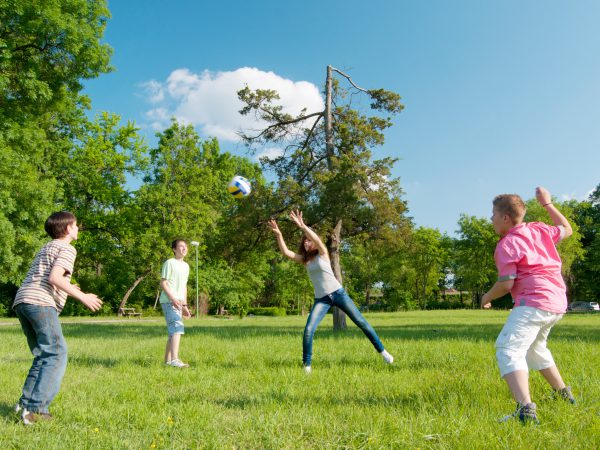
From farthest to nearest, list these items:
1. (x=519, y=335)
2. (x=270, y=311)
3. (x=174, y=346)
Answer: (x=270, y=311)
(x=174, y=346)
(x=519, y=335)

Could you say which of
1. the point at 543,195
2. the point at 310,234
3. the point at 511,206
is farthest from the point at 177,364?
the point at 543,195

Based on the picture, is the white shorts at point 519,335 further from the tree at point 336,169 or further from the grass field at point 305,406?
the tree at point 336,169

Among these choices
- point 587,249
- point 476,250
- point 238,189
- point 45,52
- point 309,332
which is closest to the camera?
point 309,332

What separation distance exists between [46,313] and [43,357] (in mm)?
383

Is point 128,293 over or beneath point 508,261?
beneath

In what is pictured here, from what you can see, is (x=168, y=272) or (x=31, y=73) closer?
(x=168, y=272)

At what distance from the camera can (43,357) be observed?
4180 mm

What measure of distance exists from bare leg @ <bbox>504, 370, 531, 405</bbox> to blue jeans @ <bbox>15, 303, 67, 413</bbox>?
3740mm

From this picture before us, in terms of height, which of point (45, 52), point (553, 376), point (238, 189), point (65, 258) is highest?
point (45, 52)

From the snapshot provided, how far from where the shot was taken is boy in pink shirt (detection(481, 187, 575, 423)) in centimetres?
→ 364

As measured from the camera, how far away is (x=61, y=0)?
63.0 feet

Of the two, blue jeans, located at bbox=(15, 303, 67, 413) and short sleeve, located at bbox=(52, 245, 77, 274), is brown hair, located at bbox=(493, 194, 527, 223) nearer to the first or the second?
short sleeve, located at bbox=(52, 245, 77, 274)

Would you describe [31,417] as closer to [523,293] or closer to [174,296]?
[174,296]

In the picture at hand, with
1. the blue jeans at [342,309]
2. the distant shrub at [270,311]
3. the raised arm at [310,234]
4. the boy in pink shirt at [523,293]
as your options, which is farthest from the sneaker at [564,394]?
the distant shrub at [270,311]
